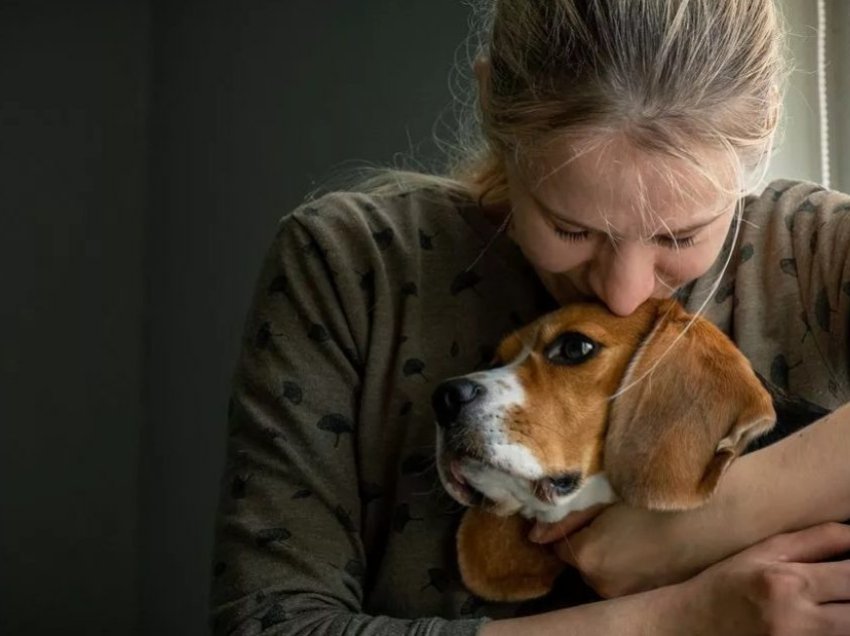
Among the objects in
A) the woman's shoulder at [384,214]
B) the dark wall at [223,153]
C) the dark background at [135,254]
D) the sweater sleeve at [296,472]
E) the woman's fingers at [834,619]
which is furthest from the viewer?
the dark background at [135,254]

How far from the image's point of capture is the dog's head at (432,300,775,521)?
0.99 m

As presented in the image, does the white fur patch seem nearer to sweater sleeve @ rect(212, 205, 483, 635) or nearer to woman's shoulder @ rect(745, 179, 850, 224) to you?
sweater sleeve @ rect(212, 205, 483, 635)

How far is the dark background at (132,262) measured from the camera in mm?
1994

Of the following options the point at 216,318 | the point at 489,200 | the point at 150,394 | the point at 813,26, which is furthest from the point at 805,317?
the point at 150,394

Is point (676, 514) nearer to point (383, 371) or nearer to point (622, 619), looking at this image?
point (622, 619)

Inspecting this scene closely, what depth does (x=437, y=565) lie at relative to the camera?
113 cm

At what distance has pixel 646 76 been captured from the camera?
3.27ft

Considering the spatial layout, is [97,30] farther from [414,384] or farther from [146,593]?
[414,384]

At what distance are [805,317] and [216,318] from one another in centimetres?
121

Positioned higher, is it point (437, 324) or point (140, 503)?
point (437, 324)

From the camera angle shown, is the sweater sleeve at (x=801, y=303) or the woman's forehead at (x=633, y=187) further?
the sweater sleeve at (x=801, y=303)

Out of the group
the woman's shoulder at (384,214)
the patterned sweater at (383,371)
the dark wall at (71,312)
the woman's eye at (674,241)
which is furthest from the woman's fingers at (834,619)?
the dark wall at (71,312)

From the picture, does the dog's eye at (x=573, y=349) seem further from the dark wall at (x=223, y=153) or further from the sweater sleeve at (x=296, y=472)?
the dark wall at (x=223, y=153)

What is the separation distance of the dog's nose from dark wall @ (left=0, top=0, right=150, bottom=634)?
1.27 m
